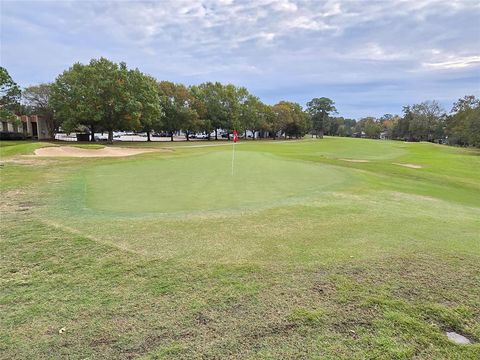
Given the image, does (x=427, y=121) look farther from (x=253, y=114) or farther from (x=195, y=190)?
(x=195, y=190)

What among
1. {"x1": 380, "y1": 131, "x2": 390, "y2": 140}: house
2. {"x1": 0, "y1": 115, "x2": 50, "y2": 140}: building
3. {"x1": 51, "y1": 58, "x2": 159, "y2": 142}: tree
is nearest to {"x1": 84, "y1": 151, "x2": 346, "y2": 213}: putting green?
{"x1": 51, "y1": 58, "x2": 159, "y2": 142}: tree

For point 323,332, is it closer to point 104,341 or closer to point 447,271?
point 104,341

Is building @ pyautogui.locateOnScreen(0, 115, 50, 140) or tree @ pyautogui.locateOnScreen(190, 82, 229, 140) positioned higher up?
tree @ pyautogui.locateOnScreen(190, 82, 229, 140)

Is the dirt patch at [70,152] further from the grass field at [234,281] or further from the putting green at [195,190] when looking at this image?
the grass field at [234,281]

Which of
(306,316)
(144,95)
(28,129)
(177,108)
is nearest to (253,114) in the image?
(177,108)

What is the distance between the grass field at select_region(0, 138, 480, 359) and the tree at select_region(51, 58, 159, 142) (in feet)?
102

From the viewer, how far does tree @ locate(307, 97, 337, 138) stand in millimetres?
110375

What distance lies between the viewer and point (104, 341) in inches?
108

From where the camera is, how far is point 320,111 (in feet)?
365

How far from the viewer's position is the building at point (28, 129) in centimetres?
4369

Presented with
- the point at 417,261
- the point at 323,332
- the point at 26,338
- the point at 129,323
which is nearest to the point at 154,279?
the point at 129,323

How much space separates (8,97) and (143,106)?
13833mm

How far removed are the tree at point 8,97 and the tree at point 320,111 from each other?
91717mm

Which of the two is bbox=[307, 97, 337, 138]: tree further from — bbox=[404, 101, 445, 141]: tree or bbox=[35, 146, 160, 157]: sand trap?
bbox=[35, 146, 160, 157]: sand trap
